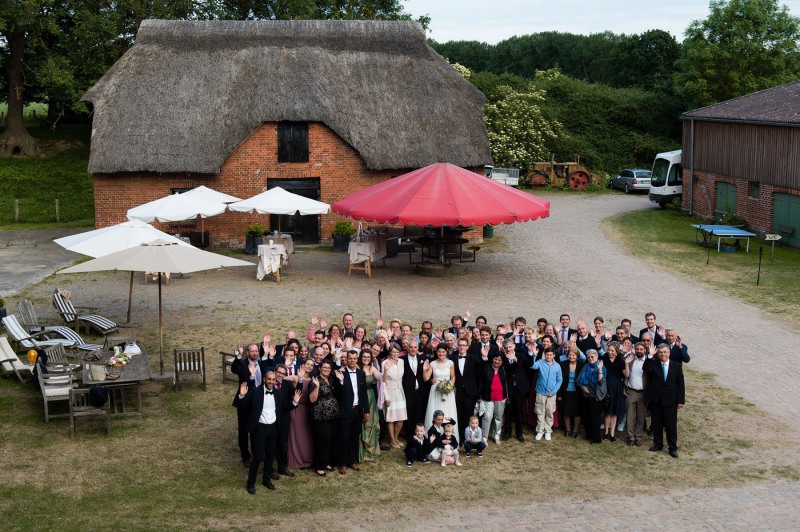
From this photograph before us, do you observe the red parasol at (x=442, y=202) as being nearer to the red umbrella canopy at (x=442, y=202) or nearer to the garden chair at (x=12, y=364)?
the red umbrella canopy at (x=442, y=202)

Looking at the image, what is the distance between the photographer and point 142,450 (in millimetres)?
13484

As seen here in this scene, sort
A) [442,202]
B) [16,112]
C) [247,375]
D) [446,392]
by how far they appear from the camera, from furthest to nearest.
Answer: [16,112]
[442,202]
[446,392]
[247,375]

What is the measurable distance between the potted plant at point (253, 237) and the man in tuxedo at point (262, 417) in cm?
1696

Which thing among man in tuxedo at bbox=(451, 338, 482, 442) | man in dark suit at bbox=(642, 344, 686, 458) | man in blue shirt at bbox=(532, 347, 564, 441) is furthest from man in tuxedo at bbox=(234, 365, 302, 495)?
man in dark suit at bbox=(642, 344, 686, 458)

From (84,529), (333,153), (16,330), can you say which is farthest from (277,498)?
(333,153)

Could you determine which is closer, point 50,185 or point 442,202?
point 442,202

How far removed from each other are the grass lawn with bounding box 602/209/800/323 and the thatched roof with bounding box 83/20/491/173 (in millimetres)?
6116

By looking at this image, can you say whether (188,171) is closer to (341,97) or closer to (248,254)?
(248,254)

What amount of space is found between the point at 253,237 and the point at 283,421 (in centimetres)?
1710

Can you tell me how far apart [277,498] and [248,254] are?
17633mm

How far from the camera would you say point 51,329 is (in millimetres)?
18406

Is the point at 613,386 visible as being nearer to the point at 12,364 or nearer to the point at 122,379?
the point at 122,379

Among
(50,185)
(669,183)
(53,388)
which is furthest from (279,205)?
(669,183)

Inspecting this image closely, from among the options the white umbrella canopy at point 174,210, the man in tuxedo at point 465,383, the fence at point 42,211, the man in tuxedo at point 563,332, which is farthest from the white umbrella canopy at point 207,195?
the man in tuxedo at point 465,383
